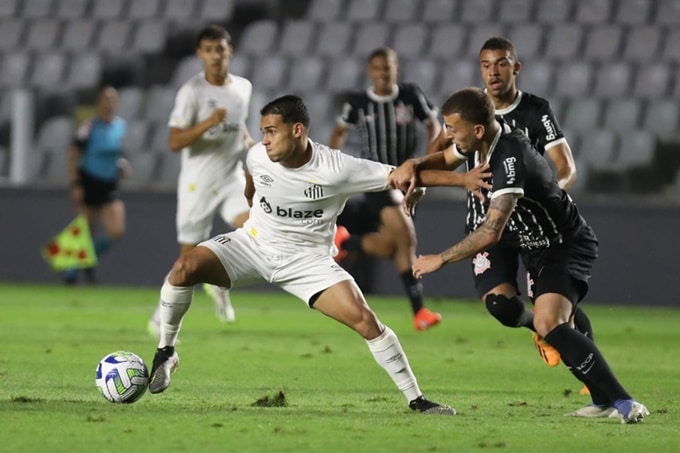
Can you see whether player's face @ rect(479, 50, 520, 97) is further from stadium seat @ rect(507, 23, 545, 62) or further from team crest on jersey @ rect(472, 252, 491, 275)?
stadium seat @ rect(507, 23, 545, 62)

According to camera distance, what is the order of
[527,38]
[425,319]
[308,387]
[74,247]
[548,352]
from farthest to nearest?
[527,38], [74,247], [425,319], [308,387], [548,352]

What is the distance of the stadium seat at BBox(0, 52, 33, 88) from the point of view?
20.0 metres

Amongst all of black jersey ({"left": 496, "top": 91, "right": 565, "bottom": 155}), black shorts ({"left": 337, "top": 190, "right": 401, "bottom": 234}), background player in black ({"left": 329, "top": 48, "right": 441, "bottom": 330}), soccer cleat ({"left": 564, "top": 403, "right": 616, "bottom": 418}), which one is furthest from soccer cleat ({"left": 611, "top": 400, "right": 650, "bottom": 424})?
black shorts ({"left": 337, "top": 190, "right": 401, "bottom": 234})

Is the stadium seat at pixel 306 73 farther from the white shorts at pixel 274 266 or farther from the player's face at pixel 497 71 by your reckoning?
the white shorts at pixel 274 266

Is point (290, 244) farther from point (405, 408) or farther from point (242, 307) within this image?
point (242, 307)

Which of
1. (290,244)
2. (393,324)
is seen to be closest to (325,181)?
(290,244)

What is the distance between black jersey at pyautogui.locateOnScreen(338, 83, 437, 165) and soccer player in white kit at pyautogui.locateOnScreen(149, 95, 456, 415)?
188 inches

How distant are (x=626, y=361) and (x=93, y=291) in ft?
26.3

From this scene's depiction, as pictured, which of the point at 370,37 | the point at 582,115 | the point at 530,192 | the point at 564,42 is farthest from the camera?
the point at 370,37

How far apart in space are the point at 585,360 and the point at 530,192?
861 mm

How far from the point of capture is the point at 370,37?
19203 millimetres

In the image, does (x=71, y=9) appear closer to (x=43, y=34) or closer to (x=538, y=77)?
(x=43, y=34)

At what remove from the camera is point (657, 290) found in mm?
15516

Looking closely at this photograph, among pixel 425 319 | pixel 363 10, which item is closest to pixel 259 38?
pixel 363 10
